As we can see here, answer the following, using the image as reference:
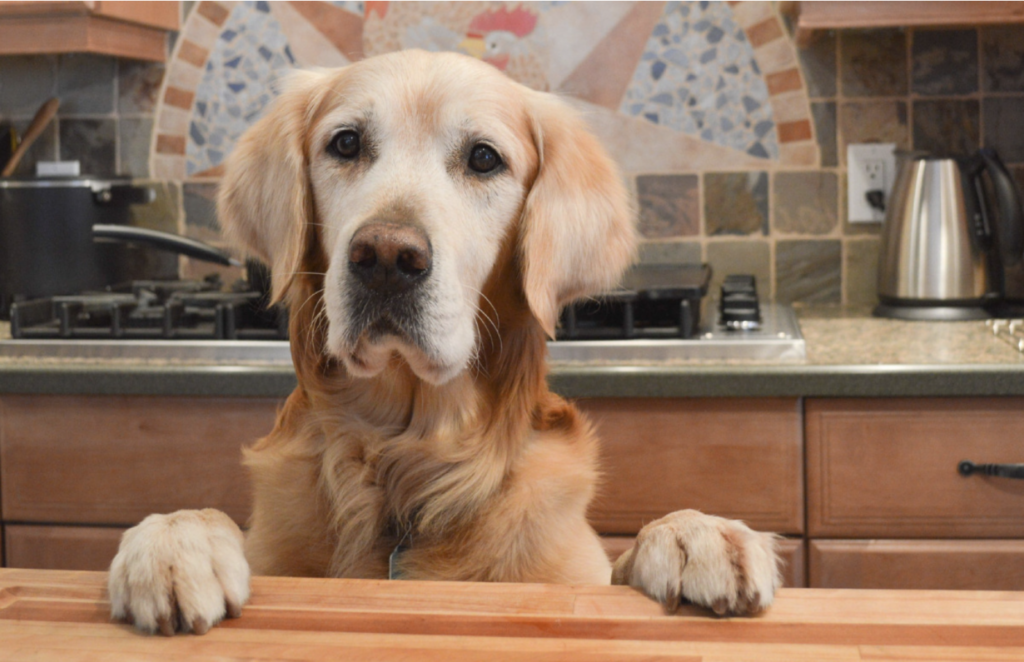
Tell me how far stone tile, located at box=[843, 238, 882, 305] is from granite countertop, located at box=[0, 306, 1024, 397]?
0.50 m

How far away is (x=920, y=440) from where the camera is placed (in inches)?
63.1

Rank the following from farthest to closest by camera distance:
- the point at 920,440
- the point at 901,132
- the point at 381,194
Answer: the point at 901,132, the point at 920,440, the point at 381,194

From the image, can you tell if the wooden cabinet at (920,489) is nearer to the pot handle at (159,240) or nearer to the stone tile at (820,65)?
the stone tile at (820,65)

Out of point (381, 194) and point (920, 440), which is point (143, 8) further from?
point (920, 440)

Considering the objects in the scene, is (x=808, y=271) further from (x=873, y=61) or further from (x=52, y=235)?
(x=52, y=235)

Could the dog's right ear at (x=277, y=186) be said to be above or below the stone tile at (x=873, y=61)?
below

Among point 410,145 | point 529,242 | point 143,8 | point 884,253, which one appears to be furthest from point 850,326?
point 143,8

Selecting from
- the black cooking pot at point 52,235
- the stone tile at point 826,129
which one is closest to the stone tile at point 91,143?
the black cooking pot at point 52,235

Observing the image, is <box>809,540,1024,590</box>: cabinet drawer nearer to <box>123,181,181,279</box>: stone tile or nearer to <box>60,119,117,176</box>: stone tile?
<box>123,181,181,279</box>: stone tile

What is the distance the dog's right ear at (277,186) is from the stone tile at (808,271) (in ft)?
4.45

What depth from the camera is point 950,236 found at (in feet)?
6.45

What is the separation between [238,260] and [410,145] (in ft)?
4.31

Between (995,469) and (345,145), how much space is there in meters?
1.15

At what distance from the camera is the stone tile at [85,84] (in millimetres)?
2426
